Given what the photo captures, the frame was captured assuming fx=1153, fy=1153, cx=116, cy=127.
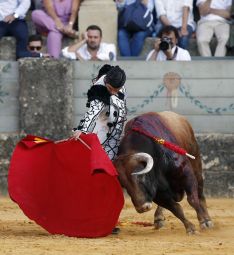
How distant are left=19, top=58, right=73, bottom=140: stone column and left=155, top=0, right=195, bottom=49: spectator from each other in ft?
5.31

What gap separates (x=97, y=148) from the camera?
32.5ft

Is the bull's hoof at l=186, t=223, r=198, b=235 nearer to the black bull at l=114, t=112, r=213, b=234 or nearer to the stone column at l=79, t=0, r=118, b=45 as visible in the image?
the black bull at l=114, t=112, r=213, b=234

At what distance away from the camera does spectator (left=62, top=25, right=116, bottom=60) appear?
13531 mm

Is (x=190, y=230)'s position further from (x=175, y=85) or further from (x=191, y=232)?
(x=175, y=85)

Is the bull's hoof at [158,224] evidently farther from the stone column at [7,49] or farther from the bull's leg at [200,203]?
the stone column at [7,49]

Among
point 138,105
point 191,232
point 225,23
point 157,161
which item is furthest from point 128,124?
point 225,23

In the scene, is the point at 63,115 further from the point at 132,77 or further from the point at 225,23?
the point at 225,23

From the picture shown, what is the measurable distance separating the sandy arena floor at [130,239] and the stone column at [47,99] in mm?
1613

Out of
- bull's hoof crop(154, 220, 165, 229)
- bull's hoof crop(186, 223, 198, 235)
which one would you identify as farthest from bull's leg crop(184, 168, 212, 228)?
bull's hoof crop(154, 220, 165, 229)

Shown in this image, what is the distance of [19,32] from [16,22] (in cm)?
15

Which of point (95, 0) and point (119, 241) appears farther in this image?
point (95, 0)

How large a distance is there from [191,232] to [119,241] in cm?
87

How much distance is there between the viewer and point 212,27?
14383mm

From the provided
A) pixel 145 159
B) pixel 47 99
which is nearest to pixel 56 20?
pixel 47 99
